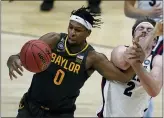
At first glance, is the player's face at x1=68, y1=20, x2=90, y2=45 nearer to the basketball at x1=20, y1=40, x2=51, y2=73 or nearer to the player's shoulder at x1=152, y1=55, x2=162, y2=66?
the basketball at x1=20, y1=40, x2=51, y2=73

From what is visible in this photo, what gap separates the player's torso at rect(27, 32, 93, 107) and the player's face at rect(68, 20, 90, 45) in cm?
11

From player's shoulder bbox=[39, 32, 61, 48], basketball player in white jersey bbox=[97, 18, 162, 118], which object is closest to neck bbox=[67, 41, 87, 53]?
player's shoulder bbox=[39, 32, 61, 48]

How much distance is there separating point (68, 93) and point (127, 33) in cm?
460

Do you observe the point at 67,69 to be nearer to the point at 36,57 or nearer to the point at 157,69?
the point at 36,57

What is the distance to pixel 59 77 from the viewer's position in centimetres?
349

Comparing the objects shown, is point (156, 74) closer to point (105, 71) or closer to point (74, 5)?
point (105, 71)

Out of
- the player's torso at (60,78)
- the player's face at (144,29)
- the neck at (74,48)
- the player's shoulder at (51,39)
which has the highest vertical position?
the player's face at (144,29)

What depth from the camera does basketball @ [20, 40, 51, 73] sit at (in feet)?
10.7

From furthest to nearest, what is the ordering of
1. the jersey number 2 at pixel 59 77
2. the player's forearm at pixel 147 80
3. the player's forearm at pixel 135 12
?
the player's forearm at pixel 135 12 → the jersey number 2 at pixel 59 77 → the player's forearm at pixel 147 80

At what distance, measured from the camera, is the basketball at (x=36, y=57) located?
A: 3254mm

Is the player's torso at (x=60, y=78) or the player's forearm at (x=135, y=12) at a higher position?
the player's forearm at (x=135, y=12)

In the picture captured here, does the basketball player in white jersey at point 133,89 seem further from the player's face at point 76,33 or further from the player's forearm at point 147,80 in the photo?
the player's face at point 76,33

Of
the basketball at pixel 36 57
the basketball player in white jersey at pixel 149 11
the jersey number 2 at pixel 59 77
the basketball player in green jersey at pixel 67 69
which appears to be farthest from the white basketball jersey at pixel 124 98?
the basketball at pixel 36 57

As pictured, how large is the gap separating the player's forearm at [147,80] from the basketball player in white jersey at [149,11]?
2.14 feet
